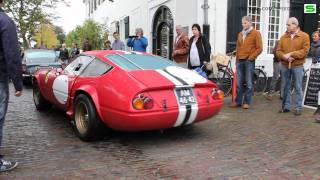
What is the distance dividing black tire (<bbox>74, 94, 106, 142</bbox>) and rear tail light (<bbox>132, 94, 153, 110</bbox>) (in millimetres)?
727

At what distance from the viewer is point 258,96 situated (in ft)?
35.4

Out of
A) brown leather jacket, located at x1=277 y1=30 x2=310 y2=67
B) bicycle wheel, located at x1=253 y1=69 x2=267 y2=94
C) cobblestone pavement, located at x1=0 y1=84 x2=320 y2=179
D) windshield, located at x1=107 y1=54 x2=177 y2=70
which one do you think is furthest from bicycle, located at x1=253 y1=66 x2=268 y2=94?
windshield, located at x1=107 y1=54 x2=177 y2=70

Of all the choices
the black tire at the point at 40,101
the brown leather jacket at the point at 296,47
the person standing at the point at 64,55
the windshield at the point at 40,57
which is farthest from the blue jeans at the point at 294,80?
the windshield at the point at 40,57

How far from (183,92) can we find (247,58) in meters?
3.14

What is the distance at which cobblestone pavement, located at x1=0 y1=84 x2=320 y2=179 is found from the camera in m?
4.72

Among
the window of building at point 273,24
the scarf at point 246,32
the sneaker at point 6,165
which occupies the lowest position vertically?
the sneaker at point 6,165

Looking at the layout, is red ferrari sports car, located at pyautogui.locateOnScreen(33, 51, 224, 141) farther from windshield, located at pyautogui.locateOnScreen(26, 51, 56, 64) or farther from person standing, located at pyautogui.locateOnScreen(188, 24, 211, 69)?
windshield, located at pyautogui.locateOnScreen(26, 51, 56, 64)

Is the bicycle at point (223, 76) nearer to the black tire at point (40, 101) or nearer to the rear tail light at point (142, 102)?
the black tire at point (40, 101)

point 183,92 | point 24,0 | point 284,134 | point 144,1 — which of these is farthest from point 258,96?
point 24,0

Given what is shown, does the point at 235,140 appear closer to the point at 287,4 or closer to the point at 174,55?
the point at 174,55

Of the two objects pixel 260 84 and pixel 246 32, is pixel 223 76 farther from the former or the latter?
pixel 246 32

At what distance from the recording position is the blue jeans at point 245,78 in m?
8.61

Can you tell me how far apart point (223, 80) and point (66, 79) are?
189 inches

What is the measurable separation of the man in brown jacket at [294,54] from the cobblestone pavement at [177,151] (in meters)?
0.63
